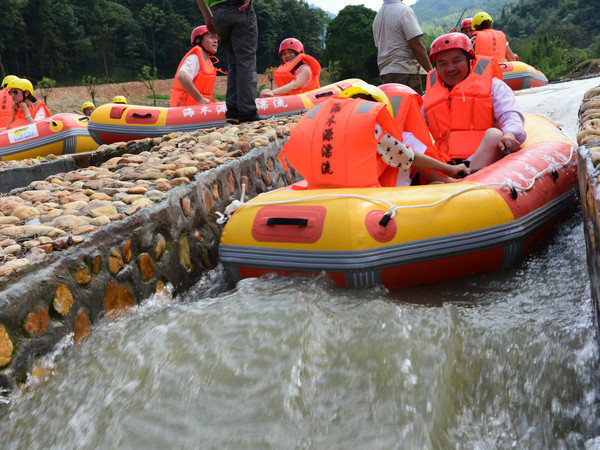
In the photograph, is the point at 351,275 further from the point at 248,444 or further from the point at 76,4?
the point at 76,4

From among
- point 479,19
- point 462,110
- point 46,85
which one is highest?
point 46,85

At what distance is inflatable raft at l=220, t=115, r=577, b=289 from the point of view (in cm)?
276

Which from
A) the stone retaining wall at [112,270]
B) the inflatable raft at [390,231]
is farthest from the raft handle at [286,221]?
the stone retaining wall at [112,270]

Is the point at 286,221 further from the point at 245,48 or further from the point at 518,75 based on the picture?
the point at 518,75

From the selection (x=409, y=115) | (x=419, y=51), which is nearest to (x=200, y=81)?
(x=419, y=51)

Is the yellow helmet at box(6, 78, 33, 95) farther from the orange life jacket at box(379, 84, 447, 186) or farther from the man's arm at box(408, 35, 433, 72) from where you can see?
the orange life jacket at box(379, 84, 447, 186)

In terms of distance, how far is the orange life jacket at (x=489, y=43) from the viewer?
9.28 m

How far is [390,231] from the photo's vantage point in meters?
2.76

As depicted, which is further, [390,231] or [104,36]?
[104,36]

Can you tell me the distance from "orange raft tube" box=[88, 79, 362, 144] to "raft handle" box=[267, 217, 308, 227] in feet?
11.7

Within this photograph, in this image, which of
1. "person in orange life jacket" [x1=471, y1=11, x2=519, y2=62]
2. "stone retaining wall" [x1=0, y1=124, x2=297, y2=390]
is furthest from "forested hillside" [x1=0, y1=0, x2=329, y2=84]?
"stone retaining wall" [x1=0, y1=124, x2=297, y2=390]

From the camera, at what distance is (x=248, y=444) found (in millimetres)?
1725

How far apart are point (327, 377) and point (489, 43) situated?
899 cm

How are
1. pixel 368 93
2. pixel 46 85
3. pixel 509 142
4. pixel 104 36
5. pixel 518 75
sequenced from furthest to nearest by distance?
pixel 104 36
pixel 46 85
pixel 518 75
pixel 509 142
pixel 368 93
